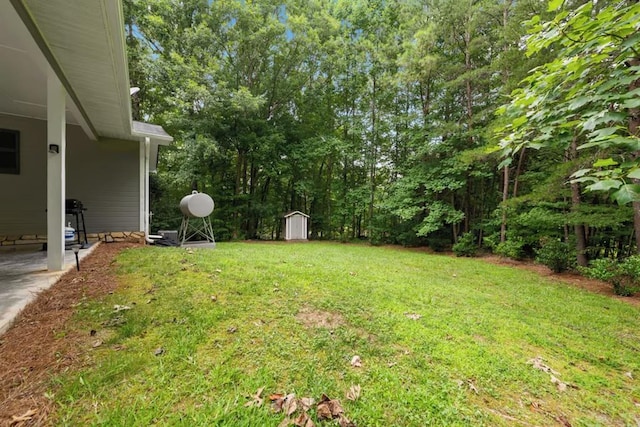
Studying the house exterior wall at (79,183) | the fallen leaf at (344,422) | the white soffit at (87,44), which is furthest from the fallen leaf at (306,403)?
the house exterior wall at (79,183)

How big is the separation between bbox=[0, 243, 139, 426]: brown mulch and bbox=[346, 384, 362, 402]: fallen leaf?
61.3 inches

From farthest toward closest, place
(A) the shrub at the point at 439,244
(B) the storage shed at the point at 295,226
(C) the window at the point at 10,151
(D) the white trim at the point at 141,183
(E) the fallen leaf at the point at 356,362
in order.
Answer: (B) the storage shed at the point at 295,226 < (A) the shrub at the point at 439,244 < (D) the white trim at the point at 141,183 < (C) the window at the point at 10,151 < (E) the fallen leaf at the point at 356,362

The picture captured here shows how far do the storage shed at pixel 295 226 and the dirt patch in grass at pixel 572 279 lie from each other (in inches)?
304

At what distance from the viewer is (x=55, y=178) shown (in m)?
3.63

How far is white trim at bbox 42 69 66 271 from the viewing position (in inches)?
142

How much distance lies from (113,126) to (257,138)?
Result: 702cm

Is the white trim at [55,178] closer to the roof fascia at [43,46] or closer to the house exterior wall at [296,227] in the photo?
the roof fascia at [43,46]

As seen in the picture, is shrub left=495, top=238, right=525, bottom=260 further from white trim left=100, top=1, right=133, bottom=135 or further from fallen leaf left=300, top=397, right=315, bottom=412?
white trim left=100, top=1, right=133, bottom=135

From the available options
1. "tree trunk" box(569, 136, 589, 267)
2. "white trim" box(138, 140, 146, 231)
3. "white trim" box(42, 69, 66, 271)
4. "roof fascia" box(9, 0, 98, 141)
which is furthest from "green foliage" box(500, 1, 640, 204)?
"white trim" box(138, 140, 146, 231)

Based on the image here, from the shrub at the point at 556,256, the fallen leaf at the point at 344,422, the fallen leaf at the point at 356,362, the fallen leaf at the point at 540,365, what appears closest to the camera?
the fallen leaf at the point at 344,422

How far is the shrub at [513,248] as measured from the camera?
805 centimetres

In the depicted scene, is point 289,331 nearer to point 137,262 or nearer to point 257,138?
point 137,262

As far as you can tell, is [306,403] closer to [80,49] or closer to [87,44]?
[87,44]

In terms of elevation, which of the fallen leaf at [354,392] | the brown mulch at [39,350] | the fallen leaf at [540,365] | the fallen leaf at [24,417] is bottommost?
the fallen leaf at [540,365]
